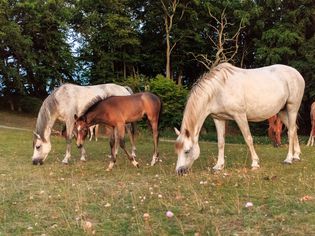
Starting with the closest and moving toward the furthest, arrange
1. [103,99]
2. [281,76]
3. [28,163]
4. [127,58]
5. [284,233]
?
[284,233] < [281,76] < [103,99] < [28,163] < [127,58]

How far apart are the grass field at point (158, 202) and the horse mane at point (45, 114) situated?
231cm

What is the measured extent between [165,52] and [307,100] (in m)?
14.3

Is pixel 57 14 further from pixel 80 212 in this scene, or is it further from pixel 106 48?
pixel 80 212

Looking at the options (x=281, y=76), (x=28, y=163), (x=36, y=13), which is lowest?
(x=28, y=163)

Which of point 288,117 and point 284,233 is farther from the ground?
point 288,117

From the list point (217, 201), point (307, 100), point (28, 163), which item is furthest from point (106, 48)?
point (217, 201)

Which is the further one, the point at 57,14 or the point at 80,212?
the point at 57,14

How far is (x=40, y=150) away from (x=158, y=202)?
6.61 m

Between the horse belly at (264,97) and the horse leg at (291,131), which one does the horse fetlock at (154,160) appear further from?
the horse leg at (291,131)

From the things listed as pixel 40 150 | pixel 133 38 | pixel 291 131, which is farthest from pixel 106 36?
pixel 291 131

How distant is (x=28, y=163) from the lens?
11.9m

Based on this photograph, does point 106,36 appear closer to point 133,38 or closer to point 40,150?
point 133,38

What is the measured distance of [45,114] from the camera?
12.4 metres

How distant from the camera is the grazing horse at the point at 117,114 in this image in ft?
35.1
